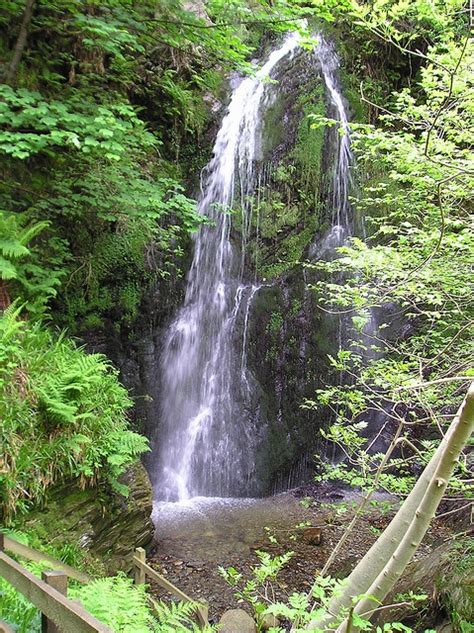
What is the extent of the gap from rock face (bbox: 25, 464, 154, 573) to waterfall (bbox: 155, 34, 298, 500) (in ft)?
10.9

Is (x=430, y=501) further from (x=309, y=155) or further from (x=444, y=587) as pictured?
(x=309, y=155)

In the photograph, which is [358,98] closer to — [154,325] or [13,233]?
[154,325]

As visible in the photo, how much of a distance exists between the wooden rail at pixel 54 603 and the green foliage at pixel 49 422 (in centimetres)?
192

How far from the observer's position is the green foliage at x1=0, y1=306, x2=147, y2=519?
418 cm

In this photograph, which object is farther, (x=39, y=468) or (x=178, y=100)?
(x=178, y=100)

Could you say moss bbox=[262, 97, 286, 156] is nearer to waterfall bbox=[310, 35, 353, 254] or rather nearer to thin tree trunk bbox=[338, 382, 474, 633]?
waterfall bbox=[310, 35, 353, 254]

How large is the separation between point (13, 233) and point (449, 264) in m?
4.99

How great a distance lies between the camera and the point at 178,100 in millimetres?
9836

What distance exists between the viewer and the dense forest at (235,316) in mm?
4031

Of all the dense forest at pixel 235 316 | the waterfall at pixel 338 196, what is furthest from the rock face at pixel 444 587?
the waterfall at pixel 338 196

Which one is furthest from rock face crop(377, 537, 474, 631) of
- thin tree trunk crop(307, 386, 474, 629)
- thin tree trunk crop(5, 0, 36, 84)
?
thin tree trunk crop(5, 0, 36, 84)

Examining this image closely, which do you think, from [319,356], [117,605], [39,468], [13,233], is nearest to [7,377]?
[39,468]

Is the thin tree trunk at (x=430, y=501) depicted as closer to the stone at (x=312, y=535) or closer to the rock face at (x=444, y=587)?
the rock face at (x=444, y=587)

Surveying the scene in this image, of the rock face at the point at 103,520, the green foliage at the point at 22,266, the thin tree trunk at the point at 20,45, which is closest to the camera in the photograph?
the rock face at the point at 103,520
